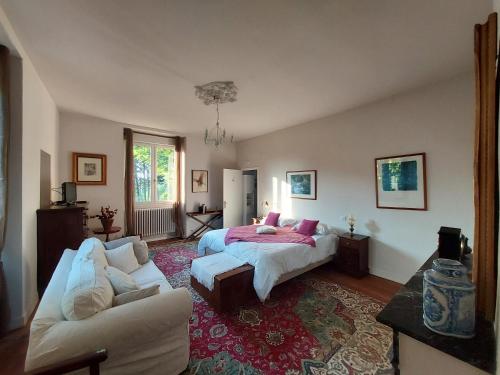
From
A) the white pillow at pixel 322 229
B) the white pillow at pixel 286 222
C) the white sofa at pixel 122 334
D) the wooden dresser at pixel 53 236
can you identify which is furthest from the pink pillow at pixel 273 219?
the wooden dresser at pixel 53 236

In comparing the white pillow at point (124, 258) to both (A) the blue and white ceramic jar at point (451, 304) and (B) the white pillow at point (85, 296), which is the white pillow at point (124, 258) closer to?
(B) the white pillow at point (85, 296)

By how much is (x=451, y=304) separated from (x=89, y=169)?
17.6 feet

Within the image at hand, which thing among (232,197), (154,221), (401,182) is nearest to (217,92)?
(401,182)

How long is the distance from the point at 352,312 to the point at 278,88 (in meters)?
2.94

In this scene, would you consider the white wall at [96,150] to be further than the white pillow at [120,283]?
Yes

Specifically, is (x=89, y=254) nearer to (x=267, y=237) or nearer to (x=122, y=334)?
(x=122, y=334)

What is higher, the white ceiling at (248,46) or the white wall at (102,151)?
the white ceiling at (248,46)

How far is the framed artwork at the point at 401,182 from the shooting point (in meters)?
2.91

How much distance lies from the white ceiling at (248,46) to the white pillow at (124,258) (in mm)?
2127

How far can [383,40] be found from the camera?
76.1 inches

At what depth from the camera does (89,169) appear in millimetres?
Answer: 4281

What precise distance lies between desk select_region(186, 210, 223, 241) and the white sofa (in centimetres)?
382

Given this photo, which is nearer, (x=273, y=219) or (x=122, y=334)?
(x=122, y=334)

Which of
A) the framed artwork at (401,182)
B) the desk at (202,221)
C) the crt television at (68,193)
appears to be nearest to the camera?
the framed artwork at (401,182)
